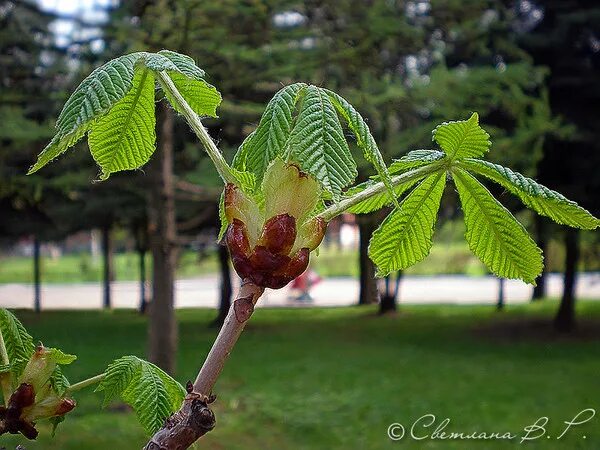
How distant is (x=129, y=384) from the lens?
72 centimetres

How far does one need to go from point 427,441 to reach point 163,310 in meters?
2.21

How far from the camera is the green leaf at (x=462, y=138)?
57cm

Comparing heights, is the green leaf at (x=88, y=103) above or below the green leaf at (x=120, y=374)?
above

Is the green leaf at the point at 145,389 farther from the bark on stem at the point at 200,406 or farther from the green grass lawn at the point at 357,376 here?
the green grass lawn at the point at 357,376

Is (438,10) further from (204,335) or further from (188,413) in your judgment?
(188,413)

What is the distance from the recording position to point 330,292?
1772 centimetres

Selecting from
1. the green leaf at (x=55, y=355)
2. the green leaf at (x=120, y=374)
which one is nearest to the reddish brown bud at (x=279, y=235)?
the green leaf at (x=55, y=355)

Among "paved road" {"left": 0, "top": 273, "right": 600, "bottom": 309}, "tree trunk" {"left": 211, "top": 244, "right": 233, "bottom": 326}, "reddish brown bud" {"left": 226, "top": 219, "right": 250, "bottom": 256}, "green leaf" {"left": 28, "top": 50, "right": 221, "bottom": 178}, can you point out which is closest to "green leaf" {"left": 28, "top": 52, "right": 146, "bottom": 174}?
"green leaf" {"left": 28, "top": 50, "right": 221, "bottom": 178}

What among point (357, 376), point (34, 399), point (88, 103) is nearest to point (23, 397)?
point (34, 399)

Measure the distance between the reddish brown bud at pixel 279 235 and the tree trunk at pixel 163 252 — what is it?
213 inches

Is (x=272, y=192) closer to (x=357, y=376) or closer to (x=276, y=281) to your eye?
(x=276, y=281)

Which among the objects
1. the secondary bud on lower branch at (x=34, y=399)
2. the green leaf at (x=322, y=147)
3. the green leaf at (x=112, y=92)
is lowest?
the secondary bud on lower branch at (x=34, y=399)

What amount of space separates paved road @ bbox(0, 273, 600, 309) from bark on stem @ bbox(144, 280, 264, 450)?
13855 millimetres

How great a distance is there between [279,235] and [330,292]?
1735cm
